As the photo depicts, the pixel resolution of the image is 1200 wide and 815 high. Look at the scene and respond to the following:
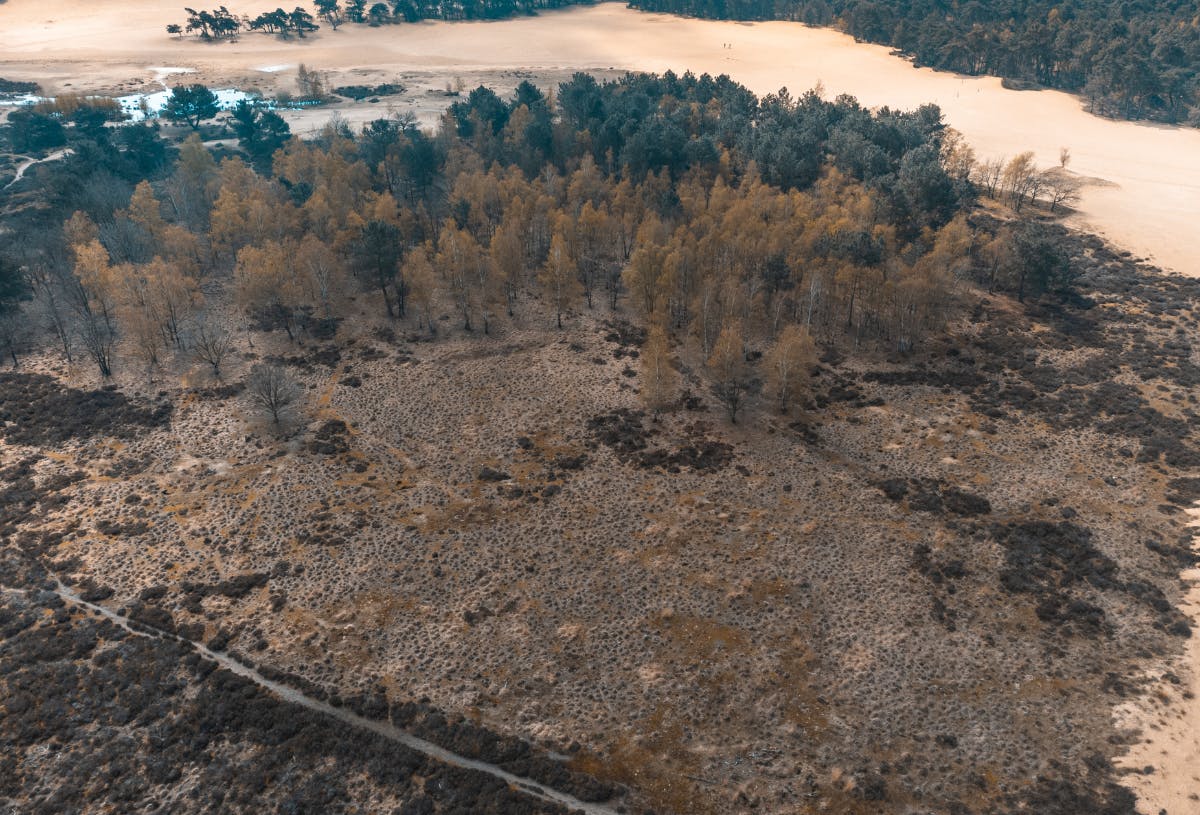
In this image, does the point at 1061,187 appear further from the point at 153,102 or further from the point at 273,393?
the point at 153,102

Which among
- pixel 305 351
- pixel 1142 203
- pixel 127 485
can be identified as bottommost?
pixel 127 485

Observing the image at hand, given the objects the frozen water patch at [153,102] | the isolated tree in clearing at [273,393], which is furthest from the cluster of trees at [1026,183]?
the frozen water patch at [153,102]

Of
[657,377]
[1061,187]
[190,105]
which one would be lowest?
[657,377]

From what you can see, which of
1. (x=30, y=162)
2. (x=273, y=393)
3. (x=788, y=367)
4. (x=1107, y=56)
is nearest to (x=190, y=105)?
(x=30, y=162)

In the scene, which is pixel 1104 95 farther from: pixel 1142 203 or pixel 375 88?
pixel 375 88

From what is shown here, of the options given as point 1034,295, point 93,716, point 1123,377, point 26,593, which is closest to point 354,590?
point 93,716

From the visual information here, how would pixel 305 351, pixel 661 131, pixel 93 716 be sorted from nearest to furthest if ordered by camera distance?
1. pixel 93 716
2. pixel 305 351
3. pixel 661 131

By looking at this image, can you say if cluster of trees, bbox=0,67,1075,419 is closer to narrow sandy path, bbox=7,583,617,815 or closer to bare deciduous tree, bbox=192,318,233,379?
bare deciduous tree, bbox=192,318,233,379

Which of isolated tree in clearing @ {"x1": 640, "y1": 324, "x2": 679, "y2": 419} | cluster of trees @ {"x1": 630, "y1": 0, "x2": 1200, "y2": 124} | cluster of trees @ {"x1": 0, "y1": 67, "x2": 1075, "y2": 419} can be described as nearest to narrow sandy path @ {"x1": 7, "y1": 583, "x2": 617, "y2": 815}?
cluster of trees @ {"x1": 0, "y1": 67, "x2": 1075, "y2": 419}
